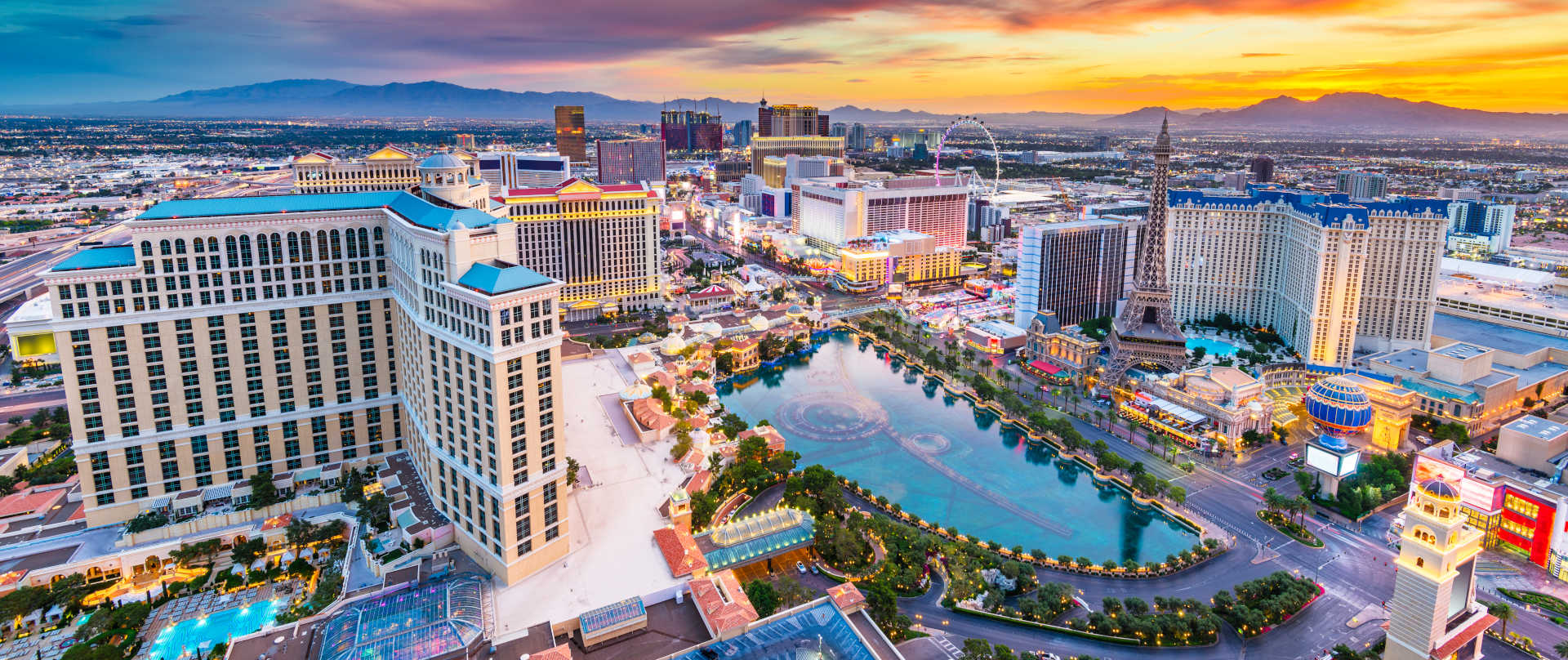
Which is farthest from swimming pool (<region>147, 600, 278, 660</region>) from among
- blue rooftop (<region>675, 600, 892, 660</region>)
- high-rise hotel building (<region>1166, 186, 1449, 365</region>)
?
high-rise hotel building (<region>1166, 186, 1449, 365</region>)

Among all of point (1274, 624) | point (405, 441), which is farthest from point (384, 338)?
point (1274, 624)

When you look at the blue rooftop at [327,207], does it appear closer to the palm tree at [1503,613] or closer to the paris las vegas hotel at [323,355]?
the paris las vegas hotel at [323,355]

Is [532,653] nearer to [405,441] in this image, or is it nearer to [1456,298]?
[405,441]

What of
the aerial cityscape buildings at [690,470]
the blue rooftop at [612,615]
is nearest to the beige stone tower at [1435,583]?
the aerial cityscape buildings at [690,470]

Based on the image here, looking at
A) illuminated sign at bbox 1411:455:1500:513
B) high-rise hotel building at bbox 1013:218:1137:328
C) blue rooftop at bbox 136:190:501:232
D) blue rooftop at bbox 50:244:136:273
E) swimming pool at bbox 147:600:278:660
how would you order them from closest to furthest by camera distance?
swimming pool at bbox 147:600:278:660
blue rooftop at bbox 136:190:501:232
blue rooftop at bbox 50:244:136:273
illuminated sign at bbox 1411:455:1500:513
high-rise hotel building at bbox 1013:218:1137:328

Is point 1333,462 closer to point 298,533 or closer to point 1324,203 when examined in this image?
point 1324,203

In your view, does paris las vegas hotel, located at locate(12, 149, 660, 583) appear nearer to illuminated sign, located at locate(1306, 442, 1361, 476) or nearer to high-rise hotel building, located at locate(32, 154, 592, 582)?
high-rise hotel building, located at locate(32, 154, 592, 582)

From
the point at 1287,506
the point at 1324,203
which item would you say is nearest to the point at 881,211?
the point at 1324,203
